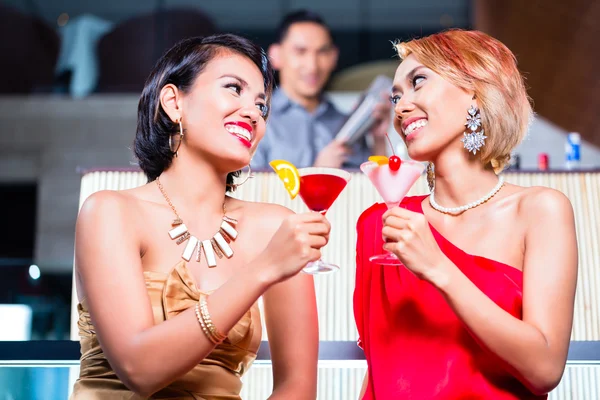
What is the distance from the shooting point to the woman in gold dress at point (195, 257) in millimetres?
1690

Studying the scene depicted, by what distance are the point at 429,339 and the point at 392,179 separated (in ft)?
1.42

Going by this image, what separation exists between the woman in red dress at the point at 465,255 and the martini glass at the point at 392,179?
8 centimetres

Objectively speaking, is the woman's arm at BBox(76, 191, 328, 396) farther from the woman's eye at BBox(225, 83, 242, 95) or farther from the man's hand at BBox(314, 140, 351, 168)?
the man's hand at BBox(314, 140, 351, 168)

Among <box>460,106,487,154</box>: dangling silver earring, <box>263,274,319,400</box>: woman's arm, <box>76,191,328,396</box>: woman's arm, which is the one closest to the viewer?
<box>76,191,328,396</box>: woman's arm

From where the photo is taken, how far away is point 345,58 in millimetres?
6766

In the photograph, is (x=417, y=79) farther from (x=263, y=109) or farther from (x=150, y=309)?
(x=150, y=309)

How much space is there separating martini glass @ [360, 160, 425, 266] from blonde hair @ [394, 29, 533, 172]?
29 centimetres

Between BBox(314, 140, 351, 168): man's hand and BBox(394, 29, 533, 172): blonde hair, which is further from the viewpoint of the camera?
BBox(314, 140, 351, 168): man's hand

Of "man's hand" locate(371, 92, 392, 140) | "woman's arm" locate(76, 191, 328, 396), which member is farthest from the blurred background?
"woman's arm" locate(76, 191, 328, 396)

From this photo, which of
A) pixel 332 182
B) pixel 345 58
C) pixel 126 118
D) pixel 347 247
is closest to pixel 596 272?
pixel 347 247

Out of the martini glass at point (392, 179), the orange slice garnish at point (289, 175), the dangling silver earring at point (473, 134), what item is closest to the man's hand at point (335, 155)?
the dangling silver earring at point (473, 134)

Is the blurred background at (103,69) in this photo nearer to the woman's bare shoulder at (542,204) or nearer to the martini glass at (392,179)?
the woman's bare shoulder at (542,204)

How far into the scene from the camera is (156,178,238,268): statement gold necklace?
2014 millimetres

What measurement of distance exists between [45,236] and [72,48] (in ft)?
5.65
